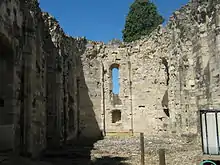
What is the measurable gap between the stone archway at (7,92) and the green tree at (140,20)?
74.6ft

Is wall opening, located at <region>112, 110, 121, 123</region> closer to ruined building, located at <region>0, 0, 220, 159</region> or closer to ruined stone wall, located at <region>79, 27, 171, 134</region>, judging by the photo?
ruined building, located at <region>0, 0, 220, 159</region>

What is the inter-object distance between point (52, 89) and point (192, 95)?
7.76 metres

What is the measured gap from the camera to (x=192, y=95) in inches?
599

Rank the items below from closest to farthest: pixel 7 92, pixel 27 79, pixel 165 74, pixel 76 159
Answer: pixel 7 92, pixel 27 79, pixel 76 159, pixel 165 74

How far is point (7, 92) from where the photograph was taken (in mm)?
7969

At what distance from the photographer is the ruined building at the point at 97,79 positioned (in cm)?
→ 855

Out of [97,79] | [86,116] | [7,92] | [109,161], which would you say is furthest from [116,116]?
[7,92]

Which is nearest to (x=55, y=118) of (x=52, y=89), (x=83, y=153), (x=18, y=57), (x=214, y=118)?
(x=52, y=89)

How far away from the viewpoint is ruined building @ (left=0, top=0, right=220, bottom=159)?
8547mm

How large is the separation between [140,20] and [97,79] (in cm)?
1194

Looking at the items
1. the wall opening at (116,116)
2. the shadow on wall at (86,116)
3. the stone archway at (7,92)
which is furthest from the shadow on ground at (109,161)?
the wall opening at (116,116)

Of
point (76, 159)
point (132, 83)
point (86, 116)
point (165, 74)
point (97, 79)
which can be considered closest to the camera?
point (76, 159)

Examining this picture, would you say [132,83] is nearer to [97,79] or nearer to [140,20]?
[97,79]

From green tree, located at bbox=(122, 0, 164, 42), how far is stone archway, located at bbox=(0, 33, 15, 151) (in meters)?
22.7
